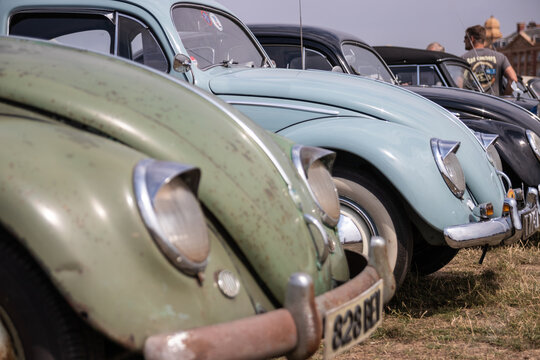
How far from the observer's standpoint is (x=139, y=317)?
1.60 metres

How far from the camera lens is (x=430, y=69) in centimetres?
770

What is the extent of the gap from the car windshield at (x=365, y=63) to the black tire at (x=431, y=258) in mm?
1968

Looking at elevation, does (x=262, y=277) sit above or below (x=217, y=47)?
below

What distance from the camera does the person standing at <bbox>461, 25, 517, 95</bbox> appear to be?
8.08 metres

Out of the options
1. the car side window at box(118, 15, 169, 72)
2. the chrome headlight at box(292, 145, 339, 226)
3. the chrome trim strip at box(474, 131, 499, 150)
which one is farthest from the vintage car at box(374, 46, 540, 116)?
the chrome headlight at box(292, 145, 339, 226)

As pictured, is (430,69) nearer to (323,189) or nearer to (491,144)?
(491,144)

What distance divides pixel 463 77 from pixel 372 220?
4687mm

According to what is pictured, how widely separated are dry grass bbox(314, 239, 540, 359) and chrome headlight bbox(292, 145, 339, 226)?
2.60 ft

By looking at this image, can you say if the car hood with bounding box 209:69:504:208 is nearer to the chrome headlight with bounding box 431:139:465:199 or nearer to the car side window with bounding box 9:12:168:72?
the chrome headlight with bounding box 431:139:465:199

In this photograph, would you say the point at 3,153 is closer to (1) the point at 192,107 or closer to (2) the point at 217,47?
(1) the point at 192,107

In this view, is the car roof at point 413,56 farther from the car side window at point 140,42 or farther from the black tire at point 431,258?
the car side window at point 140,42

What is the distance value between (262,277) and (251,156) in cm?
38

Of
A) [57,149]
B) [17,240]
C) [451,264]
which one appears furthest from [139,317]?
[451,264]

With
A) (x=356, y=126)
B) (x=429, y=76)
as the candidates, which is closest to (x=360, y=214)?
(x=356, y=126)
